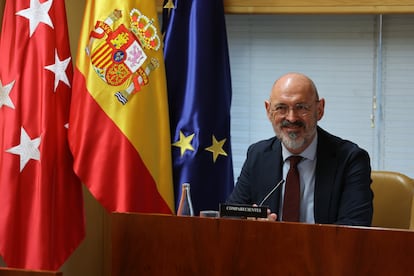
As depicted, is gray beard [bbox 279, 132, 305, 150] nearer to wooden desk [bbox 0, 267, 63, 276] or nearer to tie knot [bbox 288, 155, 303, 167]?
tie knot [bbox 288, 155, 303, 167]

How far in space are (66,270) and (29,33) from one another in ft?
4.06

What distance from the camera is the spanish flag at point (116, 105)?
2.84 metres

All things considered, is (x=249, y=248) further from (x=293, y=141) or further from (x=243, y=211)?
(x=293, y=141)

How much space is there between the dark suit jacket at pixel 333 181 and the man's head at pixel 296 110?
10cm

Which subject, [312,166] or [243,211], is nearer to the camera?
[243,211]

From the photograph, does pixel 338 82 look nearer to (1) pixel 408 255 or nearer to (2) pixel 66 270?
(2) pixel 66 270

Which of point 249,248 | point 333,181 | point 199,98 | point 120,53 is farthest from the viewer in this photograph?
point 199,98

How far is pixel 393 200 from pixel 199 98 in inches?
39.2

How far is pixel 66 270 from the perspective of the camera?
326 cm

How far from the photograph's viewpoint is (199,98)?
2.99 meters

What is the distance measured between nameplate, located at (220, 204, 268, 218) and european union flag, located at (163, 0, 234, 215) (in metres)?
1.23

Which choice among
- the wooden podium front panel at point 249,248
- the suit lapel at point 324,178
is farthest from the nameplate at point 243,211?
the suit lapel at point 324,178

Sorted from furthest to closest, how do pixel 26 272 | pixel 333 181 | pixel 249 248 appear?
pixel 333 181 < pixel 249 248 < pixel 26 272

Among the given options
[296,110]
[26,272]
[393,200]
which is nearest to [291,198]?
[296,110]
